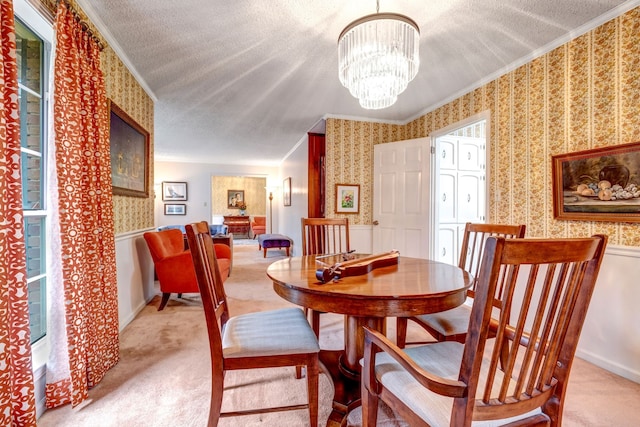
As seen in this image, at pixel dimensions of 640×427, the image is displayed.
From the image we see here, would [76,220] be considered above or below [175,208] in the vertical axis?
below

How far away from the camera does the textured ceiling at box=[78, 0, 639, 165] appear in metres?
1.86

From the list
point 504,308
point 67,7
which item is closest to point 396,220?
point 504,308

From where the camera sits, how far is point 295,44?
2258 millimetres

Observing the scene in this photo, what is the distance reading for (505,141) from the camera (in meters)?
2.69

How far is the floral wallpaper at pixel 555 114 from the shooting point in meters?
1.86

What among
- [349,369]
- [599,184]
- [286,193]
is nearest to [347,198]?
[599,184]

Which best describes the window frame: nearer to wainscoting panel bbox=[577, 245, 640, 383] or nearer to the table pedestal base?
the table pedestal base

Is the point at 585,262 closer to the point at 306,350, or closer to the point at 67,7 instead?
the point at 306,350

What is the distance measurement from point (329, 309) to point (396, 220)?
9.36 feet

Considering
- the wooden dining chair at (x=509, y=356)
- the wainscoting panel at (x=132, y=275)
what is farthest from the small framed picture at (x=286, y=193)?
the wooden dining chair at (x=509, y=356)

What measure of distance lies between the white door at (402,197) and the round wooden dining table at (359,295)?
1.91 meters

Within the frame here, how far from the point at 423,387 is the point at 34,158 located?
7.38ft

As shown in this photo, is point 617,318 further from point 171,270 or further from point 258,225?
point 258,225

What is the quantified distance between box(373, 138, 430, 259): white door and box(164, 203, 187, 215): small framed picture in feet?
18.5
